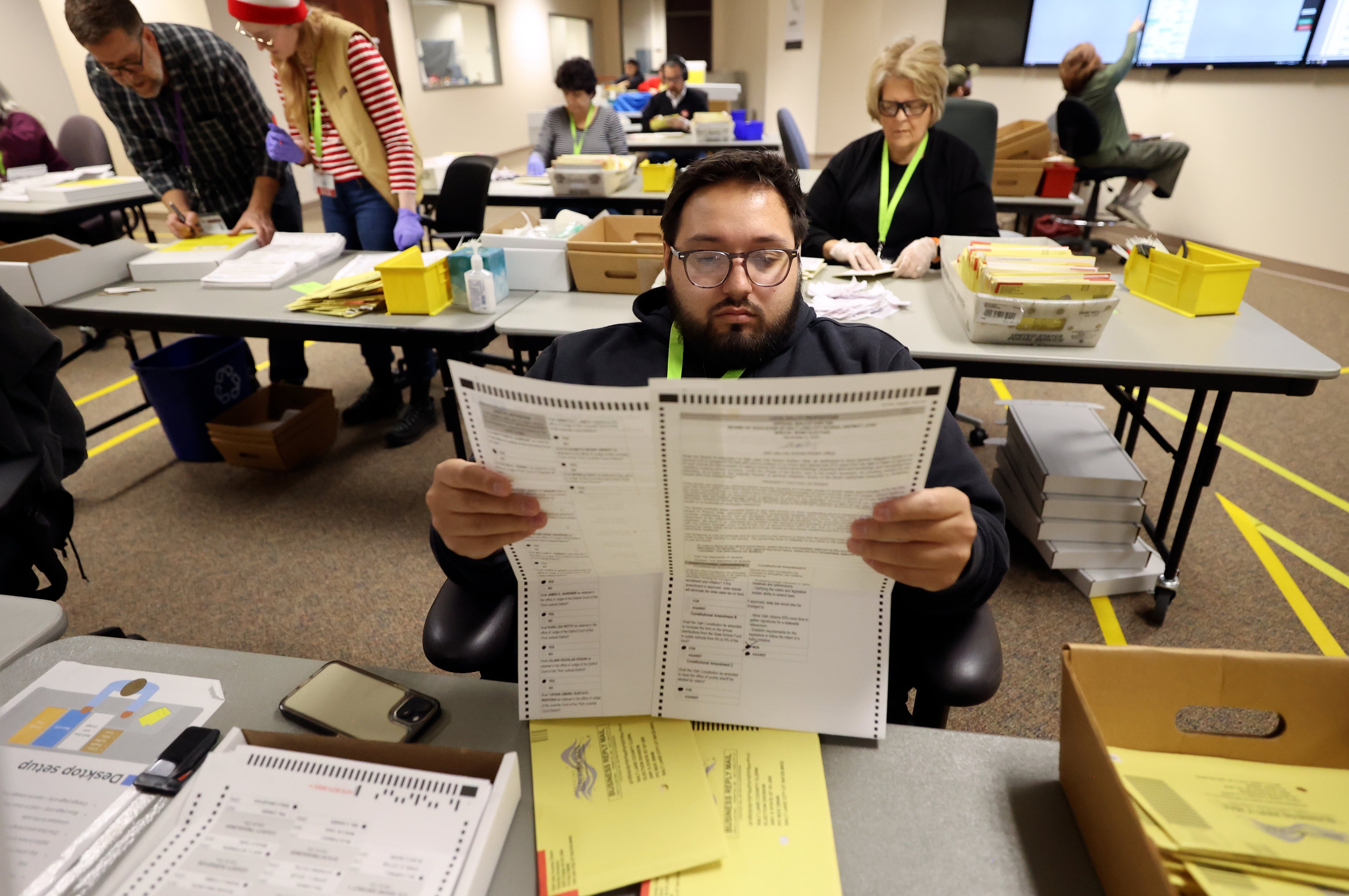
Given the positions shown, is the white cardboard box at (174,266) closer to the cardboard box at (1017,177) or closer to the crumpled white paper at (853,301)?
the crumpled white paper at (853,301)

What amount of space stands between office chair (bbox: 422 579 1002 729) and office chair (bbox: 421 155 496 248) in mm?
2630

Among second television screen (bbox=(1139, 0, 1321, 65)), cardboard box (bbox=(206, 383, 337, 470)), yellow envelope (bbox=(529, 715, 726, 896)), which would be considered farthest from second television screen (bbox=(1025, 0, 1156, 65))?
yellow envelope (bbox=(529, 715, 726, 896))

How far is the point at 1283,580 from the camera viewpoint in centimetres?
222

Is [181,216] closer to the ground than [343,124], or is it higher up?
closer to the ground

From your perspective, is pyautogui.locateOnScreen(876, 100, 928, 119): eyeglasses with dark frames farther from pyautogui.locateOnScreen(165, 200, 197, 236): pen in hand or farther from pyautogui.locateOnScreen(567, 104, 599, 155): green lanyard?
pyautogui.locateOnScreen(567, 104, 599, 155): green lanyard

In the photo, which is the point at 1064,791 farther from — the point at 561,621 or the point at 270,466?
the point at 270,466

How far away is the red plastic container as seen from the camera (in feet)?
12.8

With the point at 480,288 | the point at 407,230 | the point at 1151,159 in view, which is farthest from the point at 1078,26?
the point at 480,288

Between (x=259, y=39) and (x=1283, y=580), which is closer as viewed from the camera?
(x=1283, y=580)

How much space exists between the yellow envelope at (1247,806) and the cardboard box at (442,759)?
0.52 metres

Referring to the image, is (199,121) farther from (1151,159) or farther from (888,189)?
(1151,159)

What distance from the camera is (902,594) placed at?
38.0 inches

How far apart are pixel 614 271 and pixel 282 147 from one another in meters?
1.42

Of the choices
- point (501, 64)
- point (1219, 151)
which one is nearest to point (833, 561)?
point (1219, 151)
